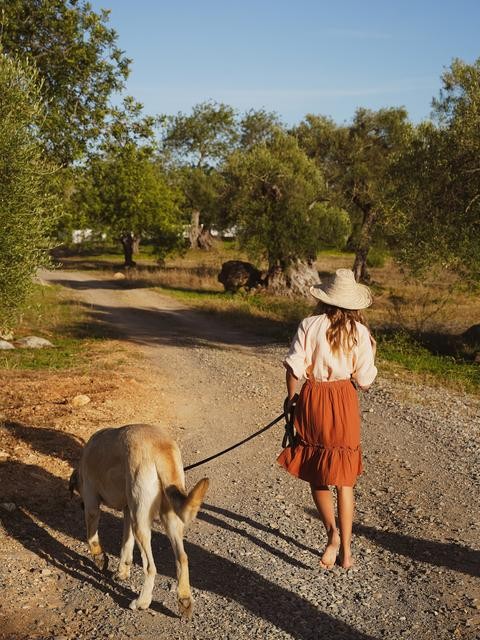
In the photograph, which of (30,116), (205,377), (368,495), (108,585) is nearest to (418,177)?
(205,377)

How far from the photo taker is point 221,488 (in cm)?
798

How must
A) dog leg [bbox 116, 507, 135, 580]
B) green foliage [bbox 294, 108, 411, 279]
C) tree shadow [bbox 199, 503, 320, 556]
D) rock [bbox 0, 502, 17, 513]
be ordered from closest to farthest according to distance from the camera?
dog leg [bbox 116, 507, 135, 580] → tree shadow [bbox 199, 503, 320, 556] → rock [bbox 0, 502, 17, 513] → green foliage [bbox 294, 108, 411, 279]

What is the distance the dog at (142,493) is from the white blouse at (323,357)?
4.03 ft

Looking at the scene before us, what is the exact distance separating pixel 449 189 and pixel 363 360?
556 inches

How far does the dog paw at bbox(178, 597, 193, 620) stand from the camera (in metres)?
4.88

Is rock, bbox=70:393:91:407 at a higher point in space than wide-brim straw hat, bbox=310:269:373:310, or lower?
lower

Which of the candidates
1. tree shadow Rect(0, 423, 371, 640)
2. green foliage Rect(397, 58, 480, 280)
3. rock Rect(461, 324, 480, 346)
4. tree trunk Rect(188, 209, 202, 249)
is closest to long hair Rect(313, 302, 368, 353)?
tree shadow Rect(0, 423, 371, 640)

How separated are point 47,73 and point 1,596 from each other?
17.5m

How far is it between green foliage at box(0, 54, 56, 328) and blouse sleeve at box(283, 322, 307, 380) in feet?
20.2

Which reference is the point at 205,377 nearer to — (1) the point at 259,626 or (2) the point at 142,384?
(2) the point at 142,384

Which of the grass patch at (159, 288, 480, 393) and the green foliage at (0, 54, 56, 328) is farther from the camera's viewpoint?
the grass patch at (159, 288, 480, 393)

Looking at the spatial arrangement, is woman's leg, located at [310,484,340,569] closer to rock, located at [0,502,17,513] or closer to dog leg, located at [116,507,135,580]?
dog leg, located at [116,507,135,580]

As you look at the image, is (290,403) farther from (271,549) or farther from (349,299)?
(271,549)

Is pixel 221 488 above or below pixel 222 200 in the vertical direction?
below
